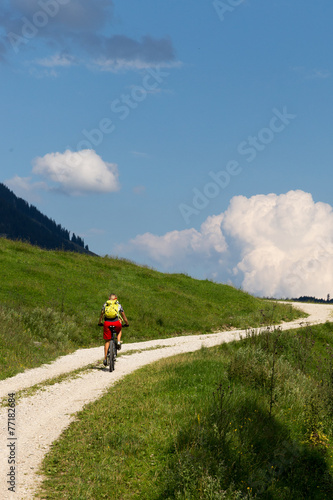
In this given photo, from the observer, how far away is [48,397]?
12.2 meters

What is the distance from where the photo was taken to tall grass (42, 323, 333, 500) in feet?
24.6

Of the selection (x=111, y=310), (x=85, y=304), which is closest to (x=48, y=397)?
(x=111, y=310)

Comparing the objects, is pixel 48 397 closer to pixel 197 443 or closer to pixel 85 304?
pixel 197 443

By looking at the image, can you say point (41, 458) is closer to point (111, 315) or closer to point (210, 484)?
point (210, 484)

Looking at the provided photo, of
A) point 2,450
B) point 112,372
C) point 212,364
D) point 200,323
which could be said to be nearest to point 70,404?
point 2,450

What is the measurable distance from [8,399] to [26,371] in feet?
12.3

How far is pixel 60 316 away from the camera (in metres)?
24.1

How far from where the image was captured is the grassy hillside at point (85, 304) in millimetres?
20031

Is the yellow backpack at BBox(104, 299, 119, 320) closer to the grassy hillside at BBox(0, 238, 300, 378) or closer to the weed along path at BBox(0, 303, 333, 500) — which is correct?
the weed along path at BBox(0, 303, 333, 500)

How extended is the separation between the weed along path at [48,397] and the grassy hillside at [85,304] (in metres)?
1.18

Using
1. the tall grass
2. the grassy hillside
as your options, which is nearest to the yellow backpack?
the tall grass

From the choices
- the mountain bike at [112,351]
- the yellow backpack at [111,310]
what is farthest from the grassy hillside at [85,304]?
the yellow backpack at [111,310]

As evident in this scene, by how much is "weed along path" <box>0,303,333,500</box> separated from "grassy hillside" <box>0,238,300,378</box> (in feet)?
3.86

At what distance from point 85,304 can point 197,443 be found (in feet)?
65.7
